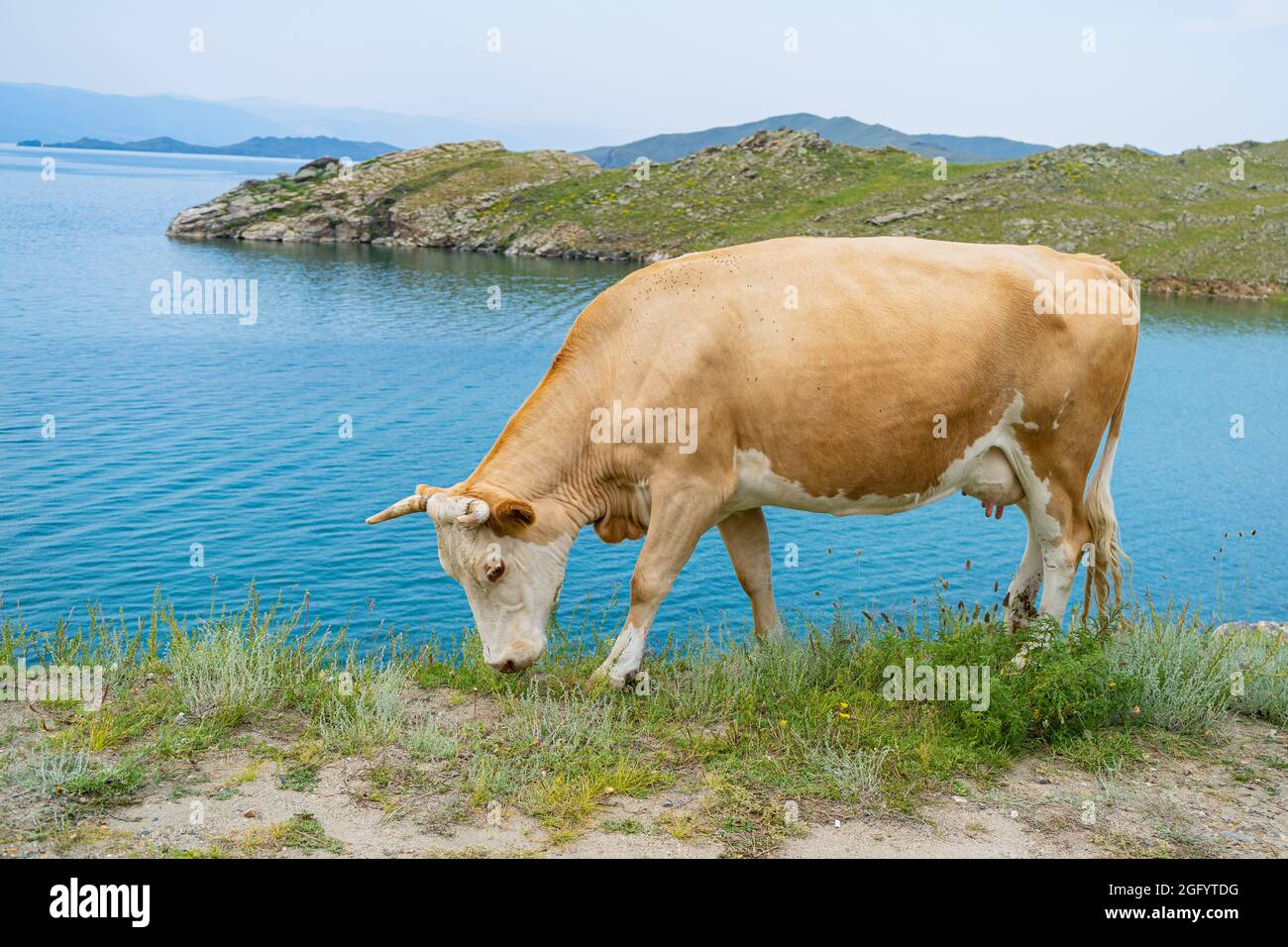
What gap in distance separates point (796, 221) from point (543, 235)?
20615 millimetres

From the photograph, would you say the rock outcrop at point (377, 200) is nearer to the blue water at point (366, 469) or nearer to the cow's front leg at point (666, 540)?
the blue water at point (366, 469)

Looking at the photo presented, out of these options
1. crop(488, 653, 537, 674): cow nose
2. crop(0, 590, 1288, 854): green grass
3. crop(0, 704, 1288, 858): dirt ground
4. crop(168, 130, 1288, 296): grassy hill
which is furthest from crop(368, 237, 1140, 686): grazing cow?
crop(168, 130, 1288, 296): grassy hill

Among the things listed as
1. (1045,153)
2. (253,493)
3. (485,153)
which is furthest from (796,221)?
(253,493)

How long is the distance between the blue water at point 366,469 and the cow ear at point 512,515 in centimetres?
466

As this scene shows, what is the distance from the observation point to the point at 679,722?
7488 mm

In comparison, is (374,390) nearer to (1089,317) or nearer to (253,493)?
(253,493)

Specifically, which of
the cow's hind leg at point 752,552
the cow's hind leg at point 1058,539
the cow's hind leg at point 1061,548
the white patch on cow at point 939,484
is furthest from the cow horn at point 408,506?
the cow's hind leg at point 1061,548

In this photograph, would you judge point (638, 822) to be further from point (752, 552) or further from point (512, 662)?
point (752, 552)

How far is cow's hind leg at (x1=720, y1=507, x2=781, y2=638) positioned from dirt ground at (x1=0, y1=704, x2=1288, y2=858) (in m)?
2.33

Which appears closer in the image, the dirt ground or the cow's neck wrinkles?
the dirt ground

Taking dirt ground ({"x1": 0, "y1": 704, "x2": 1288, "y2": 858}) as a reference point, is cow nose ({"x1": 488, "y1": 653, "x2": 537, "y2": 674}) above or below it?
above

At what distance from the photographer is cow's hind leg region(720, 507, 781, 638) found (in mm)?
8414

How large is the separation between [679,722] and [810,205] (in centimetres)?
8416

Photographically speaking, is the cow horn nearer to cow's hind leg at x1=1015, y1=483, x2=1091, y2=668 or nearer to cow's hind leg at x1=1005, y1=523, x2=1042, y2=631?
cow's hind leg at x1=1015, y1=483, x2=1091, y2=668
